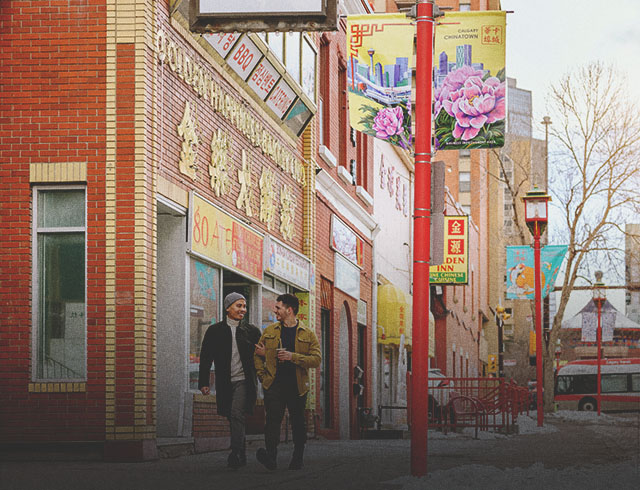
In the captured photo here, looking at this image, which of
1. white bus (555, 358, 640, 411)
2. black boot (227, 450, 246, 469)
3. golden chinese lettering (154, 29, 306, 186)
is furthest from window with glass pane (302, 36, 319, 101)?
white bus (555, 358, 640, 411)

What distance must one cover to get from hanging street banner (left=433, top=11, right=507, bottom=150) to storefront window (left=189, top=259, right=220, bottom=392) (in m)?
4.54

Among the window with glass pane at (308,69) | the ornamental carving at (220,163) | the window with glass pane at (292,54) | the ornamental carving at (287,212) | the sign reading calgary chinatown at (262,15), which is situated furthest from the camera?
the window with glass pane at (308,69)

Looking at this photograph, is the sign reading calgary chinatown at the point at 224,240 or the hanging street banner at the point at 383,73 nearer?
the hanging street banner at the point at 383,73

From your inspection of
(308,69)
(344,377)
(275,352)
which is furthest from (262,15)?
(344,377)

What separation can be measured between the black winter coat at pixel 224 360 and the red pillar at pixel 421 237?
1814 millimetres

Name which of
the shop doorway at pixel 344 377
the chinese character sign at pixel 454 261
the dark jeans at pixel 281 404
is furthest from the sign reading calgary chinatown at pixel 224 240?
the chinese character sign at pixel 454 261

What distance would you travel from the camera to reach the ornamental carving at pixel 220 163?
1549 centimetres

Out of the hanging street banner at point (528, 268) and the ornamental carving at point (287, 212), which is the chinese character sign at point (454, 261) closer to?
the hanging street banner at point (528, 268)

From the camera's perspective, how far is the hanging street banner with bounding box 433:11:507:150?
11625 mm

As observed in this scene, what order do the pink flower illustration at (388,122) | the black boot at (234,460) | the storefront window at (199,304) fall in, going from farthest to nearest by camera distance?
the storefront window at (199,304), the pink flower illustration at (388,122), the black boot at (234,460)

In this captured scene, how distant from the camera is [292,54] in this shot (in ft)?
65.4

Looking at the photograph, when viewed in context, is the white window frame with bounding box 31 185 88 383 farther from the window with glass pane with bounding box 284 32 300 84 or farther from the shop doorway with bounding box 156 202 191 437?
the window with glass pane with bounding box 284 32 300 84

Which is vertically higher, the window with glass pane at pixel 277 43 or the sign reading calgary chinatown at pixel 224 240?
the window with glass pane at pixel 277 43

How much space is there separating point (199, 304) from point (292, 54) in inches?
253
